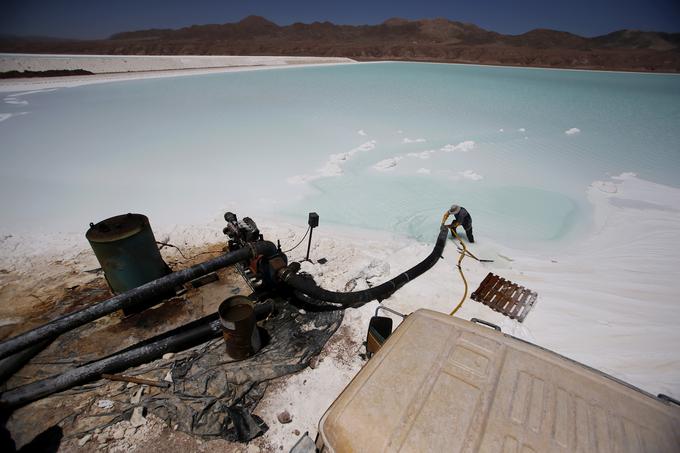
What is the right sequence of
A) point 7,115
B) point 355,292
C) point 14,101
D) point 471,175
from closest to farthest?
1. point 355,292
2. point 471,175
3. point 7,115
4. point 14,101

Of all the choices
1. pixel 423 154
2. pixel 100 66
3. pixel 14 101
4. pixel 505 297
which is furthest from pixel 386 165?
pixel 100 66

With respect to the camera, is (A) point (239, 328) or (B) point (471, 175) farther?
(B) point (471, 175)

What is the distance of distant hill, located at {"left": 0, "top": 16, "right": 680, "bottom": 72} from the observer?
48656 mm

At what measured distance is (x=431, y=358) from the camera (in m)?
1.95

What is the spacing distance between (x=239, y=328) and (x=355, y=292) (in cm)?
148

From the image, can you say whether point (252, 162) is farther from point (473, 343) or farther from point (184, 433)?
point (473, 343)

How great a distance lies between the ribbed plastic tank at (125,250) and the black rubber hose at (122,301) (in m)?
0.58

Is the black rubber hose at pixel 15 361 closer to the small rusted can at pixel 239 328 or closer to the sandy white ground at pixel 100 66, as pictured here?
the small rusted can at pixel 239 328

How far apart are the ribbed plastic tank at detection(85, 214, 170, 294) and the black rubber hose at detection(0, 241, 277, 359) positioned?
1.91 ft

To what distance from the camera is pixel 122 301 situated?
10.5ft

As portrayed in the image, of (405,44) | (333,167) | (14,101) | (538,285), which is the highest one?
(405,44)

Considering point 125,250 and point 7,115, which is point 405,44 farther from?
point 125,250

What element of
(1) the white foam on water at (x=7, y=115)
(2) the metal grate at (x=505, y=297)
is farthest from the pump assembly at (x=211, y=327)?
(1) the white foam on water at (x=7, y=115)

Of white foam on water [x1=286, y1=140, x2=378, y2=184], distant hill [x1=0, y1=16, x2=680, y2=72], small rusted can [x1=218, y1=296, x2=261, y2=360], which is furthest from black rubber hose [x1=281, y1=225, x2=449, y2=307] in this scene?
distant hill [x1=0, y1=16, x2=680, y2=72]
